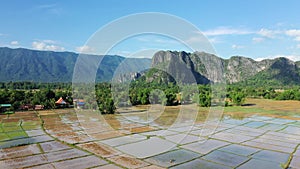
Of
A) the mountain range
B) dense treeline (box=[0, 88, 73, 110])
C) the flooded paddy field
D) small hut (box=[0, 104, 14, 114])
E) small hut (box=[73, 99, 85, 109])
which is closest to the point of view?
the flooded paddy field

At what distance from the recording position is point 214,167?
8.43m

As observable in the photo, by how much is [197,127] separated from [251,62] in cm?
10219

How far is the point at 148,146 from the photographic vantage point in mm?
11039

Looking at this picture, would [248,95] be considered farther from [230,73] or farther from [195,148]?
A: [230,73]

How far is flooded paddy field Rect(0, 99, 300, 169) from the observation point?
8.80 metres

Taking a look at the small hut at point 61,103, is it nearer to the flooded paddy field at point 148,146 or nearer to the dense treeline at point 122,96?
the dense treeline at point 122,96

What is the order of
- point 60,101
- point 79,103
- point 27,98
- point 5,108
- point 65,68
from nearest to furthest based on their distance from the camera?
point 5,108 → point 79,103 → point 27,98 → point 60,101 → point 65,68

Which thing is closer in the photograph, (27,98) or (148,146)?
(148,146)

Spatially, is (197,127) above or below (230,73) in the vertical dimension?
below

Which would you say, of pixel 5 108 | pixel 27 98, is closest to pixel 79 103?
pixel 27 98

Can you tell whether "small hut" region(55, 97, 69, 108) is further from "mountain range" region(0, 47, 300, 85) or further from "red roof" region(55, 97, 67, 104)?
"mountain range" region(0, 47, 300, 85)

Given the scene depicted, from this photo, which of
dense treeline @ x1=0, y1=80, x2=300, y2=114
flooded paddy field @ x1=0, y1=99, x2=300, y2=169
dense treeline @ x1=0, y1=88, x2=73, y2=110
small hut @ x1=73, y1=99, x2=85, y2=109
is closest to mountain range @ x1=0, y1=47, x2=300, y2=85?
dense treeline @ x1=0, y1=80, x2=300, y2=114

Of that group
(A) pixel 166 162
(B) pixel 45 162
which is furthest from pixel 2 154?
(A) pixel 166 162

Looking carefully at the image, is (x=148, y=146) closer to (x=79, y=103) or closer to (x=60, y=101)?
(x=79, y=103)
